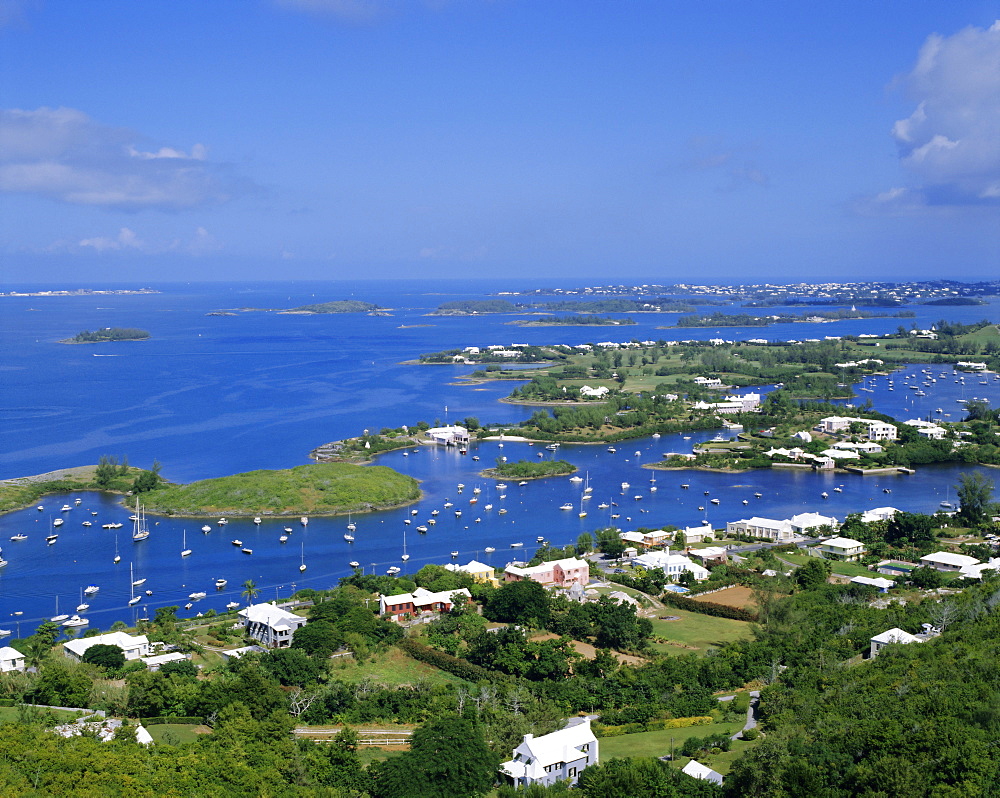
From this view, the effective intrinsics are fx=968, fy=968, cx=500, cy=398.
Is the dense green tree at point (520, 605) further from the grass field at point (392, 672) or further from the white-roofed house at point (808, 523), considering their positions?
the white-roofed house at point (808, 523)

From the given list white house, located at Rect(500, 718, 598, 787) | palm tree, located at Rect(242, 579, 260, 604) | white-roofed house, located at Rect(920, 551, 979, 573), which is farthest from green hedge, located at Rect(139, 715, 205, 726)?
white-roofed house, located at Rect(920, 551, 979, 573)

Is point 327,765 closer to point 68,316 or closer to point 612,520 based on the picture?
point 612,520

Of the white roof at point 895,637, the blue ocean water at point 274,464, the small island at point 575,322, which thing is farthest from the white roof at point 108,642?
the small island at point 575,322

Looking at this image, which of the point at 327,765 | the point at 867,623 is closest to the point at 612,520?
the point at 867,623

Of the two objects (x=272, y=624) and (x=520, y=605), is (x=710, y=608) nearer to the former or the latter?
(x=520, y=605)

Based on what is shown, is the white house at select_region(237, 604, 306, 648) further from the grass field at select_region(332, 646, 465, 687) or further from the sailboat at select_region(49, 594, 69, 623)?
the sailboat at select_region(49, 594, 69, 623)

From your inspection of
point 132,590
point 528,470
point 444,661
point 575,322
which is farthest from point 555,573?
point 575,322

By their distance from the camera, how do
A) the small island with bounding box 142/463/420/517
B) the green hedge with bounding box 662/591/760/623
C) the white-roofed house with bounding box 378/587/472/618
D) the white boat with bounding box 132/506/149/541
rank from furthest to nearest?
the small island with bounding box 142/463/420/517 < the white boat with bounding box 132/506/149/541 < the green hedge with bounding box 662/591/760/623 < the white-roofed house with bounding box 378/587/472/618
